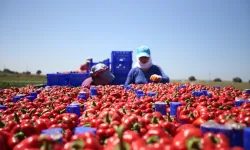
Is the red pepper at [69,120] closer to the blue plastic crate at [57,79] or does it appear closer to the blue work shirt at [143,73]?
the blue work shirt at [143,73]

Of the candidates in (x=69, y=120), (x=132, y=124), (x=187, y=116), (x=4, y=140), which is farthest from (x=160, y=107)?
(x=4, y=140)

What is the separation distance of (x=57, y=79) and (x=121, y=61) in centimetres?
314

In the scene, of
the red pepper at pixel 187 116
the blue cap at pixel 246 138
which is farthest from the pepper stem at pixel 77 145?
the red pepper at pixel 187 116

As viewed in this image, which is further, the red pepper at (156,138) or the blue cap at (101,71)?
the blue cap at (101,71)

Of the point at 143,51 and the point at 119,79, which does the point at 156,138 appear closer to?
the point at 143,51

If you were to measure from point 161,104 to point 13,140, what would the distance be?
6.97 ft

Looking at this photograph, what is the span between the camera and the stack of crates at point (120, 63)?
11273 mm

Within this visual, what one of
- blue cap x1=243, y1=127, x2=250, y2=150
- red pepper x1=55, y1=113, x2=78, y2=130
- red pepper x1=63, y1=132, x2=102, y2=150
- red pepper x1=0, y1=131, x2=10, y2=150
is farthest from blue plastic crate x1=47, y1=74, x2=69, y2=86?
blue cap x1=243, y1=127, x2=250, y2=150

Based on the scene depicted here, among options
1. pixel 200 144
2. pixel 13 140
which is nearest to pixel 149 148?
pixel 200 144

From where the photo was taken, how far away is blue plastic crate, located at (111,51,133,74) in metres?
11.3

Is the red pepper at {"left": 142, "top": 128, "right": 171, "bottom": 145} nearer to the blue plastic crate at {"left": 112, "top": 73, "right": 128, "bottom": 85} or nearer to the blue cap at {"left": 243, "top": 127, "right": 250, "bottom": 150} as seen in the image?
the blue cap at {"left": 243, "top": 127, "right": 250, "bottom": 150}

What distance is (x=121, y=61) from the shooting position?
37.4 ft

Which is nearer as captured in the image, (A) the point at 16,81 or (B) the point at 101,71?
(B) the point at 101,71

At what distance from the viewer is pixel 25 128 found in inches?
99.7
